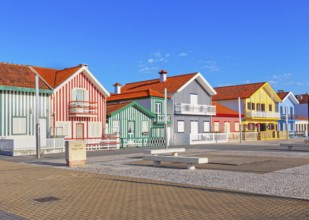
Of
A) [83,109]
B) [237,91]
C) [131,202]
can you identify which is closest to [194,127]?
[237,91]

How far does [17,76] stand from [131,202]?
21.4m

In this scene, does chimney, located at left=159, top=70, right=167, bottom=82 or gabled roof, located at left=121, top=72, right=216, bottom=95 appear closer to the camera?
gabled roof, located at left=121, top=72, right=216, bottom=95

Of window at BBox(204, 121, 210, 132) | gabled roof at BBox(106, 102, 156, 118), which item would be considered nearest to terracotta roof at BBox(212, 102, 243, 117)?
window at BBox(204, 121, 210, 132)

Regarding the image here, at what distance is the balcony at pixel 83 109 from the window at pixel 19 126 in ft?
12.1

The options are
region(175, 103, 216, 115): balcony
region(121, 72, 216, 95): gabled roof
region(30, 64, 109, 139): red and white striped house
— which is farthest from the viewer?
region(121, 72, 216, 95): gabled roof

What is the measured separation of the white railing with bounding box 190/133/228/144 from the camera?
3497 centimetres

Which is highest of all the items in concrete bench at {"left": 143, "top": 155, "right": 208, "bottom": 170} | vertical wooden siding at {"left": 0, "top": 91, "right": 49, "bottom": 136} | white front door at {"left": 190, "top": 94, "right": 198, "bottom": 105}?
white front door at {"left": 190, "top": 94, "right": 198, "bottom": 105}

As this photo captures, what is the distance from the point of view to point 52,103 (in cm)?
2716

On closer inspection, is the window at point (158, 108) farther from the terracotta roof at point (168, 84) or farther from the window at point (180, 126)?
the window at point (180, 126)

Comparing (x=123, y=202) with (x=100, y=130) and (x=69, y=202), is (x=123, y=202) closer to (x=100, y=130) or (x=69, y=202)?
(x=69, y=202)

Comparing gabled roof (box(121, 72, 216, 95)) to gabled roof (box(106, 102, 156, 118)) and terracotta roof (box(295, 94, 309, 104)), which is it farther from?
terracotta roof (box(295, 94, 309, 104))

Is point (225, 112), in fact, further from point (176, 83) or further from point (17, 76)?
point (17, 76)

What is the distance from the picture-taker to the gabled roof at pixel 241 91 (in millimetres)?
49662

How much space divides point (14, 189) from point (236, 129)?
39141mm
